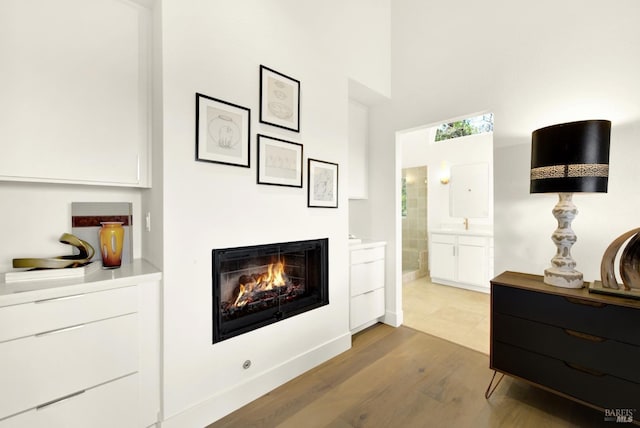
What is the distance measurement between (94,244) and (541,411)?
3.07 m

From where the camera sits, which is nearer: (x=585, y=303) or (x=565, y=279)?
(x=585, y=303)

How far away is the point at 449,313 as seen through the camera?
3531 millimetres

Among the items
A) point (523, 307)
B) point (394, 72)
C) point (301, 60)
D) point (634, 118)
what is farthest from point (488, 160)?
point (301, 60)

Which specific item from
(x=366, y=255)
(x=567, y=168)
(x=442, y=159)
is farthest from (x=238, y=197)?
(x=442, y=159)

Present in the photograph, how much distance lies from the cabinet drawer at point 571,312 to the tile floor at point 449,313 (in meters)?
0.97

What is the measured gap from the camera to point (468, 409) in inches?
72.7

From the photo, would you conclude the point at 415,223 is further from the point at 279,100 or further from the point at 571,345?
the point at 279,100

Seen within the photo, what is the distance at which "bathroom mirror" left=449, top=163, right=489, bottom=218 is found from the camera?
4676mm

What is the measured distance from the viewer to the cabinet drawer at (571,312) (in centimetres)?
151

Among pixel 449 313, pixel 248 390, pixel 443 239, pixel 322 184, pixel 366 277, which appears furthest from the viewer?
pixel 443 239

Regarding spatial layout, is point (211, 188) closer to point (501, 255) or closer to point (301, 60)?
point (301, 60)

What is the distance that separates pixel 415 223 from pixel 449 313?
250cm

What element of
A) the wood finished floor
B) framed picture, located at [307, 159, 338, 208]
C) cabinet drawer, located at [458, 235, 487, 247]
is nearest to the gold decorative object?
the wood finished floor

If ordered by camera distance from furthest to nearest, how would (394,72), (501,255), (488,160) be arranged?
(488,160), (394,72), (501,255)
